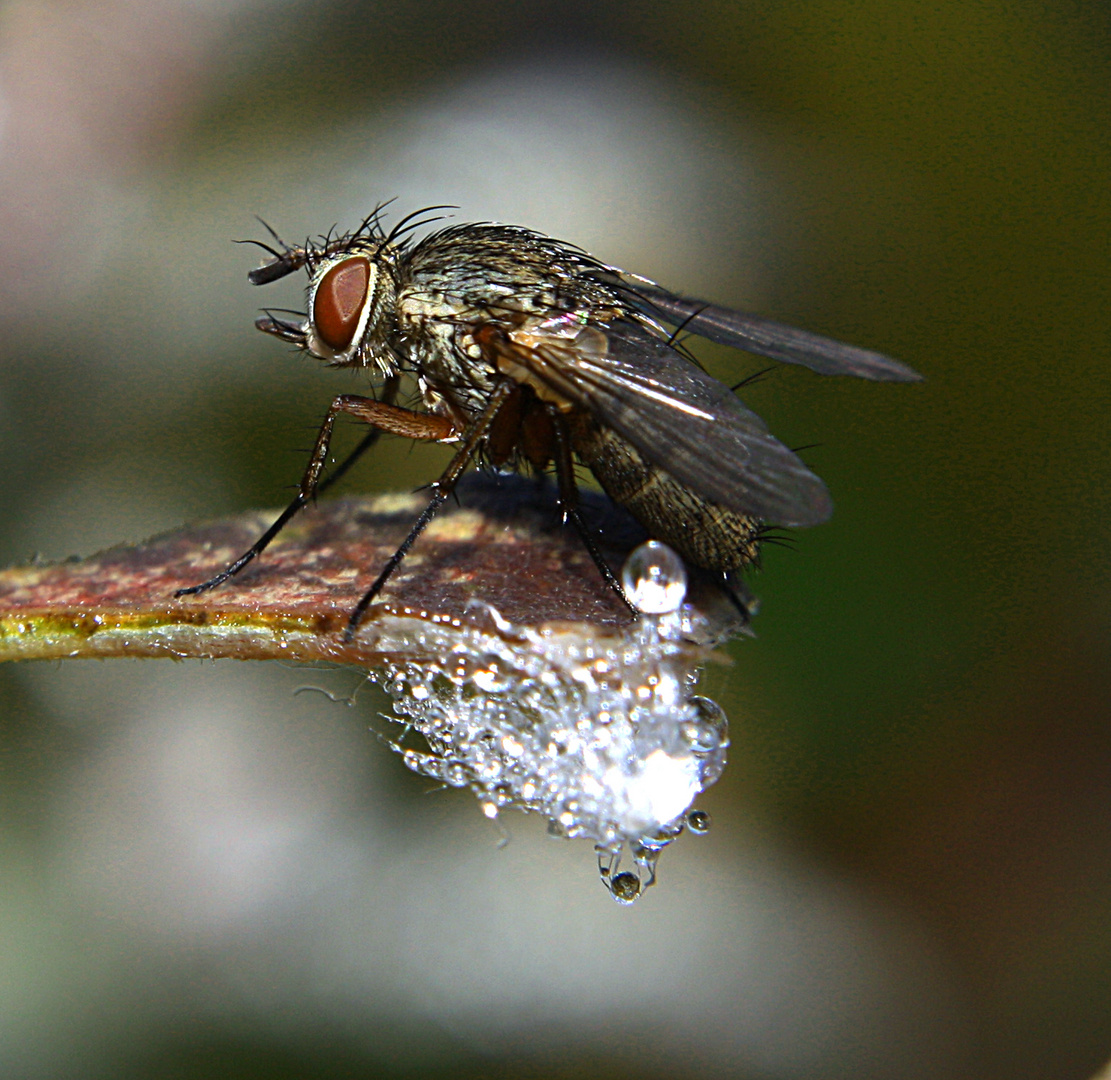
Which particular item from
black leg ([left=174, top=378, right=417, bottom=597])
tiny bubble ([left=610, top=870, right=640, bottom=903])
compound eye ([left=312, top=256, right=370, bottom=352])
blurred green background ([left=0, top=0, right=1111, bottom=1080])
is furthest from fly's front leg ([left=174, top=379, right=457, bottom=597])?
tiny bubble ([left=610, top=870, right=640, bottom=903])

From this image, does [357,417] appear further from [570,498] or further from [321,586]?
[321,586]

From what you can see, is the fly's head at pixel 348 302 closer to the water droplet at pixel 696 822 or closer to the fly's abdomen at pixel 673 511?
the fly's abdomen at pixel 673 511

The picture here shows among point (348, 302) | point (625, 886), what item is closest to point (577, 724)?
point (625, 886)

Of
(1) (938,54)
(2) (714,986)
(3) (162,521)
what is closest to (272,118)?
(3) (162,521)

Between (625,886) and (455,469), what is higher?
(455,469)

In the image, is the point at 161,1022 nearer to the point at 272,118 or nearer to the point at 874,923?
the point at 874,923

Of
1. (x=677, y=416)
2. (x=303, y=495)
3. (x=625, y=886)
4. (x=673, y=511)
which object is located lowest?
(x=625, y=886)
